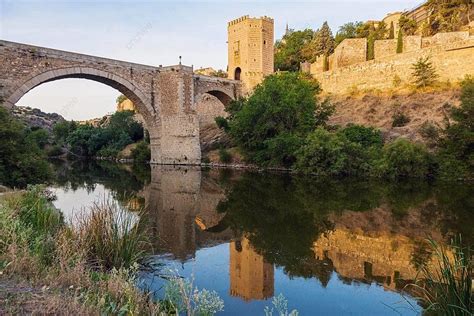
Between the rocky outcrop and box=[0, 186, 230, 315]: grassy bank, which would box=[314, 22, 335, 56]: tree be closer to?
box=[0, 186, 230, 315]: grassy bank

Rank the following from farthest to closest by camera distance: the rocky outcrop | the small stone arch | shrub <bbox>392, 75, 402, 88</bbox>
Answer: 1. the rocky outcrop
2. the small stone arch
3. shrub <bbox>392, 75, 402, 88</bbox>

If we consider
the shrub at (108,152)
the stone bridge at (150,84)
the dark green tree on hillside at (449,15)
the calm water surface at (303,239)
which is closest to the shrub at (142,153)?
the stone bridge at (150,84)

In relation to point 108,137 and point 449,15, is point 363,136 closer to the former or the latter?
point 449,15

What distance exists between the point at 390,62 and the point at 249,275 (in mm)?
28617

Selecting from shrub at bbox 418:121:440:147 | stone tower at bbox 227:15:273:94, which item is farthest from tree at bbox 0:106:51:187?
stone tower at bbox 227:15:273:94

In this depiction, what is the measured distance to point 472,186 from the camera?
619 inches

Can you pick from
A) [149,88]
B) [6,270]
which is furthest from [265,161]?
[6,270]

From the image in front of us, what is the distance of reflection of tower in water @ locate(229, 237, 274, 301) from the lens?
17.7 feet

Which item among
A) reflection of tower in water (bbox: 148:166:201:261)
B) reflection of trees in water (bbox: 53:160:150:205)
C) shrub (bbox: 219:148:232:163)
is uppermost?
shrub (bbox: 219:148:232:163)

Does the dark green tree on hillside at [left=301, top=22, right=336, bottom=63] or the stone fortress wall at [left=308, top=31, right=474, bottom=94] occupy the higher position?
the dark green tree on hillside at [left=301, top=22, right=336, bottom=63]

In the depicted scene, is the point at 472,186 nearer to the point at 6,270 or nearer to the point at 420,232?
the point at 420,232

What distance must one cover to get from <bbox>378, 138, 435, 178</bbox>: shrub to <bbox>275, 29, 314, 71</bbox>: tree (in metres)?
28.4

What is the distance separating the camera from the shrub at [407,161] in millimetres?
18031

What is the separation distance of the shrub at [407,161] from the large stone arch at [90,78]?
16.3 meters
